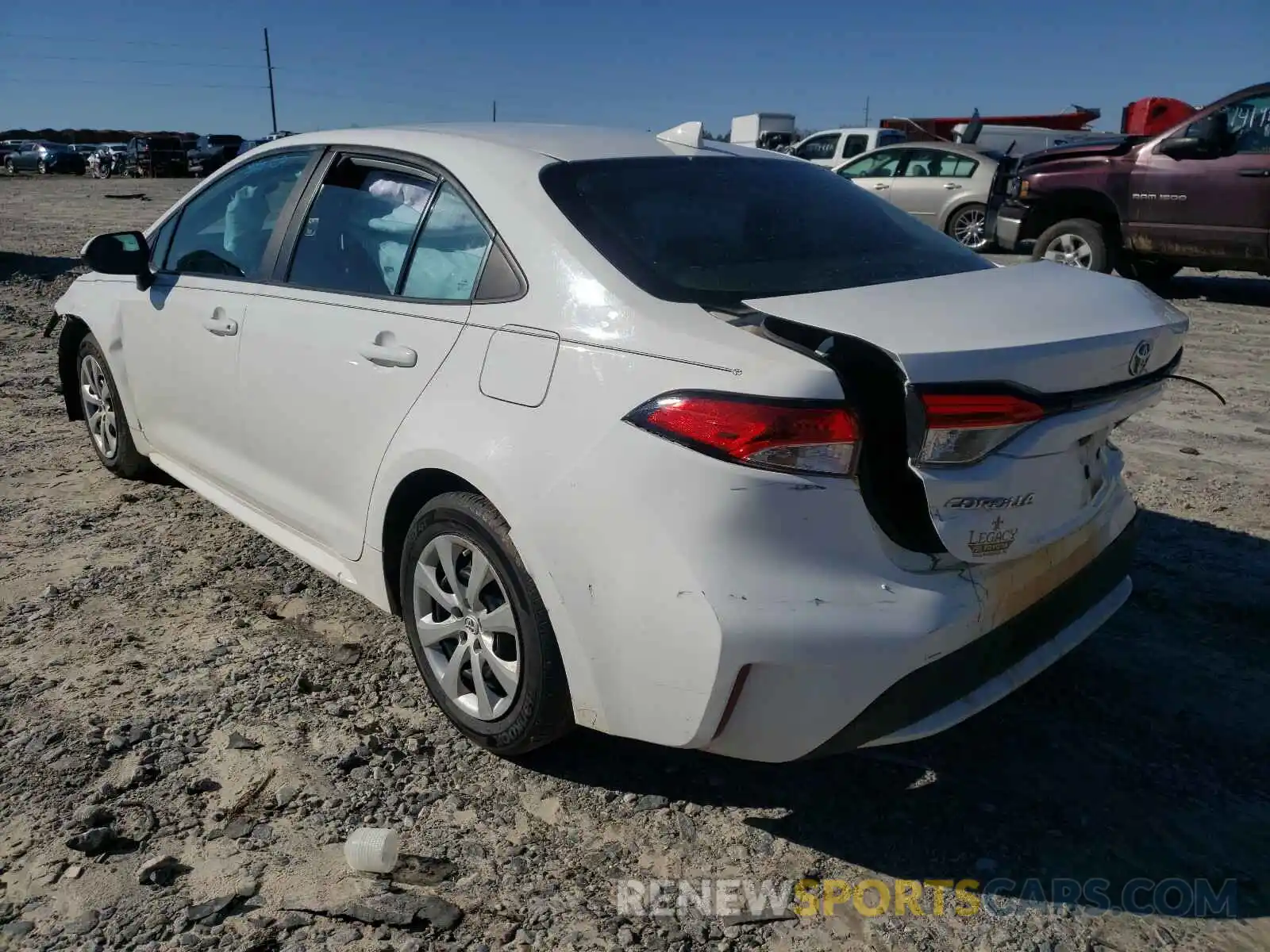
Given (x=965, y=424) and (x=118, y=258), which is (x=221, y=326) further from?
(x=965, y=424)

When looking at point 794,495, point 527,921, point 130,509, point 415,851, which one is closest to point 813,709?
point 794,495

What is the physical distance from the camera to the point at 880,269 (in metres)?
2.63

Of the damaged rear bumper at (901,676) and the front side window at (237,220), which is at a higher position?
the front side window at (237,220)

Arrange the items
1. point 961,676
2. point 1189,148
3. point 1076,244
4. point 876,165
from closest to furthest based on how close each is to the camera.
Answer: point 961,676, point 1189,148, point 1076,244, point 876,165

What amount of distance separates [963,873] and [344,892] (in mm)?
1391

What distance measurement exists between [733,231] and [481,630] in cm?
124

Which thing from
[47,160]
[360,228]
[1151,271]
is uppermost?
[47,160]

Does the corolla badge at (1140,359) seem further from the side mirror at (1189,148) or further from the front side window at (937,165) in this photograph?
the front side window at (937,165)

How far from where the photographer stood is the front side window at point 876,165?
1494cm

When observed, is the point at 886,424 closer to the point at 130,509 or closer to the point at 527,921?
the point at 527,921

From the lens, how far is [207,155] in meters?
A: 40.3

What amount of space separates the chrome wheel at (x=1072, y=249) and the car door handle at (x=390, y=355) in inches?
344

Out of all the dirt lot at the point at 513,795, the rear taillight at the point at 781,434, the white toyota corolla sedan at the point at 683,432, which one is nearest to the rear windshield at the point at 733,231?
the white toyota corolla sedan at the point at 683,432

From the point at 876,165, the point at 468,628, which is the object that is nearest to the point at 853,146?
the point at 876,165
